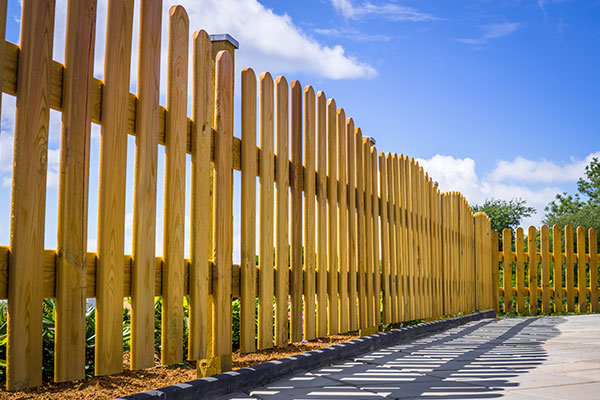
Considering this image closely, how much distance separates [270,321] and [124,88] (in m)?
→ 1.86

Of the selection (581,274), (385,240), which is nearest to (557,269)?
(581,274)

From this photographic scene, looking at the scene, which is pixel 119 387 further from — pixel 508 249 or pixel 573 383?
pixel 508 249

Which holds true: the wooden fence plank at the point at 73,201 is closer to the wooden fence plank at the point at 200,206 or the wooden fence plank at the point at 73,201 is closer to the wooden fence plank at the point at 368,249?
the wooden fence plank at the point at 200,206

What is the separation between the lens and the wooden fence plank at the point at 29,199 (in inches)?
92.2

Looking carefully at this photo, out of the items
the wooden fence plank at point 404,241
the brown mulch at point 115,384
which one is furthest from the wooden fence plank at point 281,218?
the wooden fence plank at point 404,241

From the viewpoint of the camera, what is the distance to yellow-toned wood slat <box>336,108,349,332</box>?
5.03 meters

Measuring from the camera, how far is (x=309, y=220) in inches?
178

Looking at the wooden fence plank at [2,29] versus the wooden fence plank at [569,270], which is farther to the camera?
the wooden fence plank at [569,270]

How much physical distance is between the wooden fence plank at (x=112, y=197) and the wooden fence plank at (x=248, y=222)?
1.04m

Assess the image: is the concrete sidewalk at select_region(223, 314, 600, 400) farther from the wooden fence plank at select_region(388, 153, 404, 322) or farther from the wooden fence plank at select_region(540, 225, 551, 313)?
the wooden fence plank at select_region(540, 225, 551, 313)

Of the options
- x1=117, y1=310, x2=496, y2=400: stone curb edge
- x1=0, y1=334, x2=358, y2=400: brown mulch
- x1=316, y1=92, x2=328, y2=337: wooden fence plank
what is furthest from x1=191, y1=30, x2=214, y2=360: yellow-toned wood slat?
x1=316, y1=92, x2=328, y2=337: wooden fence plank

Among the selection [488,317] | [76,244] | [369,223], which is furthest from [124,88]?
[488,317]

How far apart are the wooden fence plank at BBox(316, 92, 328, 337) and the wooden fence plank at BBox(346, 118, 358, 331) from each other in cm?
49

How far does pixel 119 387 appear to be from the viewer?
10.7 feet
